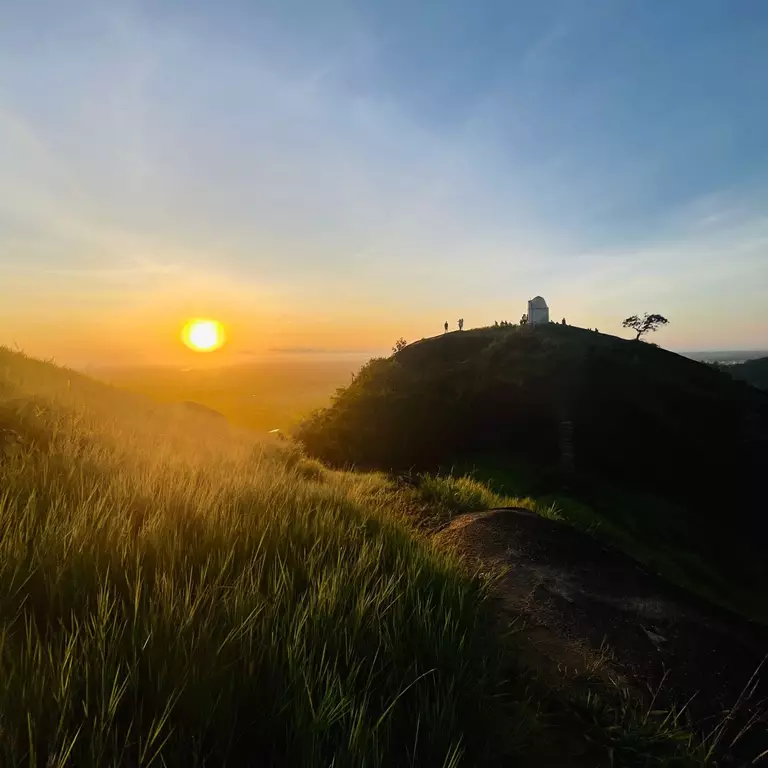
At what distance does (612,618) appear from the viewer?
20.1 feet

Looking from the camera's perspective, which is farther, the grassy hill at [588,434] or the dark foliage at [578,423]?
the dark foliage at [578,423]

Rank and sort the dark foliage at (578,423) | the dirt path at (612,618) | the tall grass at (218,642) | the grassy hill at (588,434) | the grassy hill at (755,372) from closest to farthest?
the tall grass at (218,642) < the dirt path at (612,618) < the grassy hill at (588,434) < the dark foliage at (578,423) < the grassy hill at (755,372)

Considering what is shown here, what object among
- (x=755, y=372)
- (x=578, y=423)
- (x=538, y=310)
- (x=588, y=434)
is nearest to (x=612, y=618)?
(x=588, y=434)

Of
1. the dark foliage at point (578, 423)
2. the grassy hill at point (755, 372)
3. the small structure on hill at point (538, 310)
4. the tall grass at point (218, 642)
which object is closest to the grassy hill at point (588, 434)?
the dark foliage at point (578, 423)

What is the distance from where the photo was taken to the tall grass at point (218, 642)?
195 cm

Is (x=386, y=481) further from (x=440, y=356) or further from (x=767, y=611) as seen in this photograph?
(x=440, y=356)

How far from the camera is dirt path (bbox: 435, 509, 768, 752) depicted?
195 inches

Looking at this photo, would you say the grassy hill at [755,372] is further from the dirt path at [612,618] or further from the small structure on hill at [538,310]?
the dirt path at [612,618]

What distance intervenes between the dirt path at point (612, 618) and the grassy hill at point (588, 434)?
16.0 m

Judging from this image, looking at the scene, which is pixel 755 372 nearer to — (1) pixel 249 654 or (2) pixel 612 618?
(2) pixel 612 618

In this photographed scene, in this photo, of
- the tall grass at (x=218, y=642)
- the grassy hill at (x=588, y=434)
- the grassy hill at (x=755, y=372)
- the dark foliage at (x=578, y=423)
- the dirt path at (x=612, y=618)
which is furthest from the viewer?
the grassy hill at (x=755, y=372)

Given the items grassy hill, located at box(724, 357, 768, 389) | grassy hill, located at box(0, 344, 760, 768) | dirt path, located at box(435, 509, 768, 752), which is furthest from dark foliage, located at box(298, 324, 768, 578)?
grassy hill, located at box(724, 357, 768, 389)

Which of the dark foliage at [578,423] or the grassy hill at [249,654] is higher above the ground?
the grassy hill at [249,654]

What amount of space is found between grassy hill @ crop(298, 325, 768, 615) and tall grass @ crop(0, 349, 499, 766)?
2143 cm
